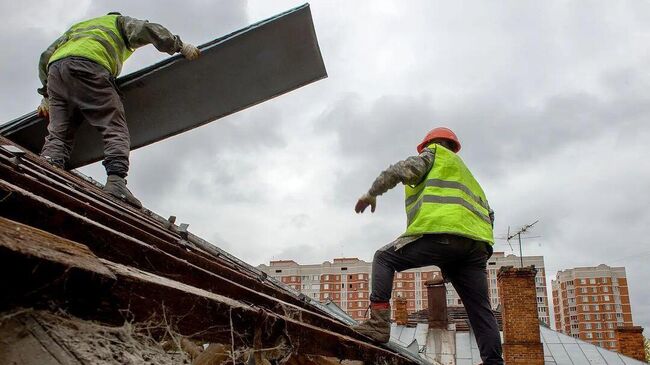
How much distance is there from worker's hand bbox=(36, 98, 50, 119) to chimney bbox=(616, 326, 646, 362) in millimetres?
18762

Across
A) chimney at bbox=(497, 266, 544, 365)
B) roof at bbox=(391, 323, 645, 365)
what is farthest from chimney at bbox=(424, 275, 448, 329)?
chimney at bbox=(497, 266, 544, 365)

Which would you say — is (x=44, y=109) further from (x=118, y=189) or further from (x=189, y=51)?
(x=189, y=51)

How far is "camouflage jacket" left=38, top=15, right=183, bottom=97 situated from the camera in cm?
401

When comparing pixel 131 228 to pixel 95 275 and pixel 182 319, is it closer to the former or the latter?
pixel 182 319

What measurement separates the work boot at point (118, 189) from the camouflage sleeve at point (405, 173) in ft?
5.79

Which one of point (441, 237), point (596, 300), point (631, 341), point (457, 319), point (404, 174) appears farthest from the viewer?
point (596, 300)

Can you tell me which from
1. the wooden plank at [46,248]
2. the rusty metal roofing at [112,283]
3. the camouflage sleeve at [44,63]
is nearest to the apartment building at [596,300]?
the camouflage sleeve at [44,63]

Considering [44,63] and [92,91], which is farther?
[44,63]

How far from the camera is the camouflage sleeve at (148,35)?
13.2 feet

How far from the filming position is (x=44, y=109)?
4.04m

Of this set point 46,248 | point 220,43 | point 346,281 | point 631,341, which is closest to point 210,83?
point 220,43

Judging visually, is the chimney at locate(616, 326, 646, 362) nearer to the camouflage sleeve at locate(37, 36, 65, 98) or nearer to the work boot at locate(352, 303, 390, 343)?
the work boot at locate(352, 303, 390, 343)

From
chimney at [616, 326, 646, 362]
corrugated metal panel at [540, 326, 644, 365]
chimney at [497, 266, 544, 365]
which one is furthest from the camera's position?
chimney at [616, 326, 646, 362]

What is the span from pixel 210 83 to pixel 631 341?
18.2 m
